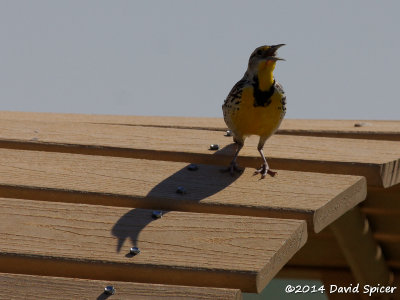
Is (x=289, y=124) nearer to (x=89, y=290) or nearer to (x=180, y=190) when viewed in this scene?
(x=180, y=190)

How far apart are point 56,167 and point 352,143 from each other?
1.48m

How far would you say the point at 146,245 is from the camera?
3281 millimetres

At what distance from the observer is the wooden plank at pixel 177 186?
11.9 feet

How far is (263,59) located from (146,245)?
1445 millimetres

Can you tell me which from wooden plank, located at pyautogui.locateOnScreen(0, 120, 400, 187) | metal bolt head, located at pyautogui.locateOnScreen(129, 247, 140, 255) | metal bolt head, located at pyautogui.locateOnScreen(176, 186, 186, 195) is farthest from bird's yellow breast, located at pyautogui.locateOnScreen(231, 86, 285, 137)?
metal bolt head, located at pyautogui.locateOnScreen(129, 247, 140, 255)

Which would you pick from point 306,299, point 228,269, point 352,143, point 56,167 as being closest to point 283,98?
point 352,143

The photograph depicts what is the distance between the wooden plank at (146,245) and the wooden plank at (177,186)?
0.53 feet

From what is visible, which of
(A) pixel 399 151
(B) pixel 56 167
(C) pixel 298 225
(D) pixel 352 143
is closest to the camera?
(C) pixel 298 225

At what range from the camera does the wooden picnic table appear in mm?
3162

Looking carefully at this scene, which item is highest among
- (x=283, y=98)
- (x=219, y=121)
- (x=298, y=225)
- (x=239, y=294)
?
(x=219, y=121)

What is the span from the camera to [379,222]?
5320 millimetres

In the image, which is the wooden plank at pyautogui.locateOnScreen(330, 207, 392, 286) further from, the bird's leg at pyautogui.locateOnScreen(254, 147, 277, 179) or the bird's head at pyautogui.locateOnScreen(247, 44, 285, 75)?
the bird's head at pyautogui.locateOnScreen(247, 44, 285, 75)

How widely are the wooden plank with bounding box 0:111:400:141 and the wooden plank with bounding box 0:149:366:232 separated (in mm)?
1189

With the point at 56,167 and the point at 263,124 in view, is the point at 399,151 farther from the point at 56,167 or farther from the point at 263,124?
the point at 56,167
